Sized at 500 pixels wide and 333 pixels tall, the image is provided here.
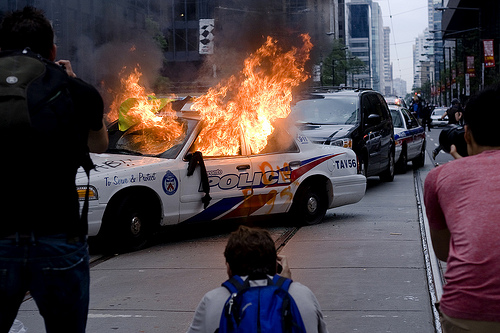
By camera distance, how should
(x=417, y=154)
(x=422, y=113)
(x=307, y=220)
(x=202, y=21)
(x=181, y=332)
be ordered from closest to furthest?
(x=181, y=332) < (x=307, y=220) < (x=202, y=21) < (x=417, y=154) < (x=422, y=113)

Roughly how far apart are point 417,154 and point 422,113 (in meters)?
16.5

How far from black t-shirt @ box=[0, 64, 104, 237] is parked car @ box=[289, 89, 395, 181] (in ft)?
32.1

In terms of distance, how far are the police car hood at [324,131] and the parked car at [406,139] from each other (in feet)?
13.2

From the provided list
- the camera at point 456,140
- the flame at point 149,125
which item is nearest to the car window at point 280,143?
the flame at point 149,125

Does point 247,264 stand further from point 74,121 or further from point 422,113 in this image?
point 422,113

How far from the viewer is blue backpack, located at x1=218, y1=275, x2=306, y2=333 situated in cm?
243

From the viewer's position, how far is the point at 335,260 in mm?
7336

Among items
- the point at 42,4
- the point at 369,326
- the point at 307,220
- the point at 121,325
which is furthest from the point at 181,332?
the point at 42,4

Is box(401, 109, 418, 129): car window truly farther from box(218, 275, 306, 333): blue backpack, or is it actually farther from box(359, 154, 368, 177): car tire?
box(218, 275, 306, 333): blue backpack

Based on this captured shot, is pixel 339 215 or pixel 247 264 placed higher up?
pixel 247 264

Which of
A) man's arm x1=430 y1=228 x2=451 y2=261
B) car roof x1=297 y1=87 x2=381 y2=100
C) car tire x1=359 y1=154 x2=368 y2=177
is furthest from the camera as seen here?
car roof x1=297 y1=87 x2=381 y2=100

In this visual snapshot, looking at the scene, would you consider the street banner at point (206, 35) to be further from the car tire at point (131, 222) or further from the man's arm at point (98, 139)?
the man's arm at point (98, 139)

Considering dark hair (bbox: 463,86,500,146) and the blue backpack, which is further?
dark hair (bbox: 463,86,500,146)

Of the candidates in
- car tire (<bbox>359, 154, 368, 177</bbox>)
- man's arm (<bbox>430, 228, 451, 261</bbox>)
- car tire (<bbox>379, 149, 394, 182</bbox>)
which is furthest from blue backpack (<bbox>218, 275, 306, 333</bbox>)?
car tire (<bbox>379, 149, 394, 182</bbox>)
